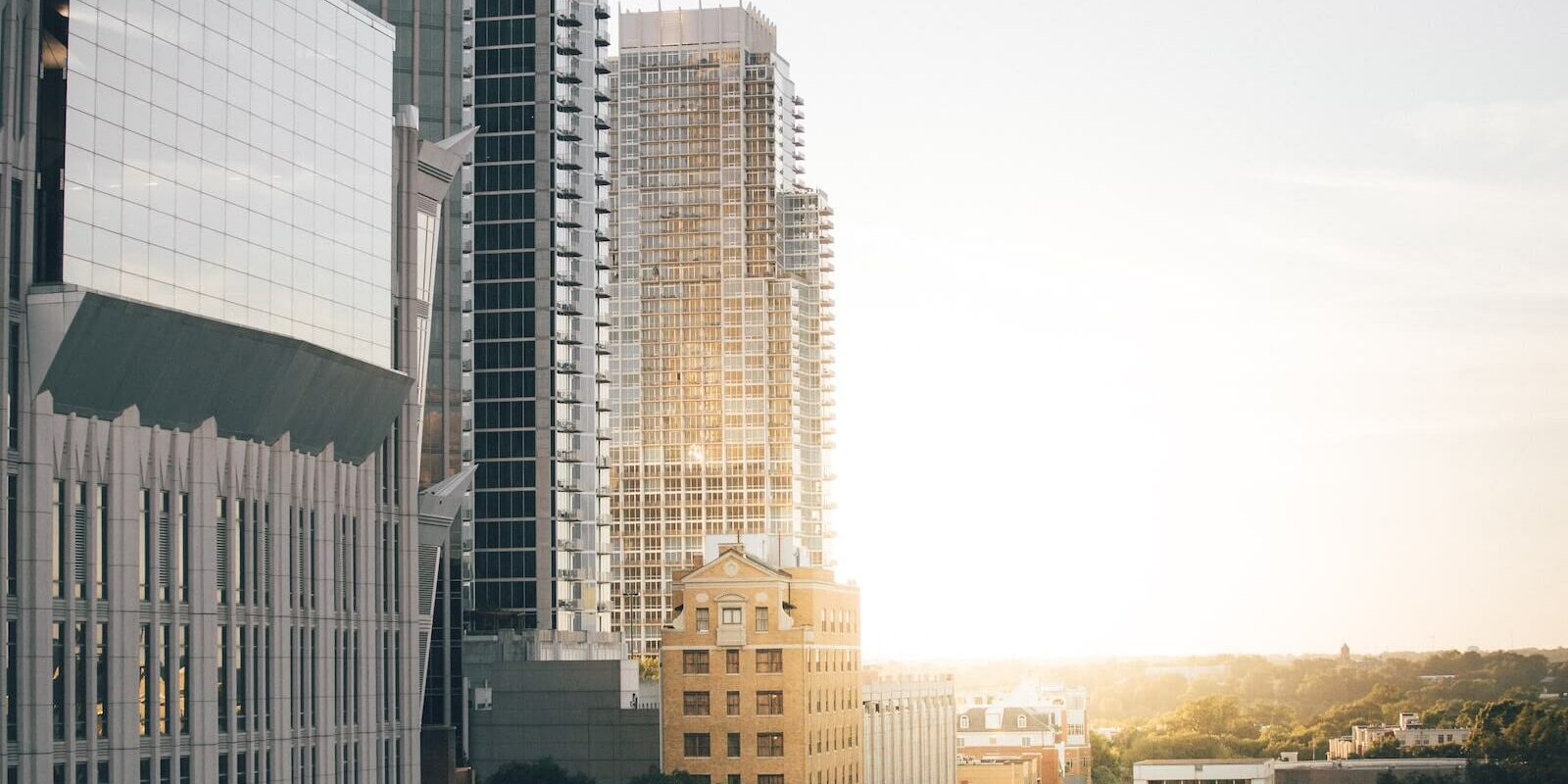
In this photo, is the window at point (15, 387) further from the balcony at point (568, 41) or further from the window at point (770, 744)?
the balcony at point (568, 41)

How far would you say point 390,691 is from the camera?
10338 cm

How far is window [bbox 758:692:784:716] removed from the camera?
155250 millimetres

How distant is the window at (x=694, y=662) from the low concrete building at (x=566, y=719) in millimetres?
3901

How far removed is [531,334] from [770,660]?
37376 mm

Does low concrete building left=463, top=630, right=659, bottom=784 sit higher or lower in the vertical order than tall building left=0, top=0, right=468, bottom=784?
lower

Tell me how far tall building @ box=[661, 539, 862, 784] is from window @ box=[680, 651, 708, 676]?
7 centimetres

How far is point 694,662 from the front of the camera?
156000 mm

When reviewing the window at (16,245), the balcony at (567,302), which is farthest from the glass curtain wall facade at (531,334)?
the window at (16,245)

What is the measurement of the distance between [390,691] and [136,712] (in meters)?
24.8

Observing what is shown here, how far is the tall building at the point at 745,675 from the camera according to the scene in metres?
154

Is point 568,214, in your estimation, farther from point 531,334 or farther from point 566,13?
point 566,13

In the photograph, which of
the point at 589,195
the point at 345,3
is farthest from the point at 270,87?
the point at 589,195

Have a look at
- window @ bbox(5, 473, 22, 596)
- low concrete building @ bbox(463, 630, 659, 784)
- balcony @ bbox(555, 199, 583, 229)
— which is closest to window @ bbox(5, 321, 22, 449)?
window @ bbox(5, 473, 22, 596)

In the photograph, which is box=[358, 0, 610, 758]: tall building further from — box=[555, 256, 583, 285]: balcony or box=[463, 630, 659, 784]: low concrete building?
box=[463, 630, 659, 784]: low concrete building
